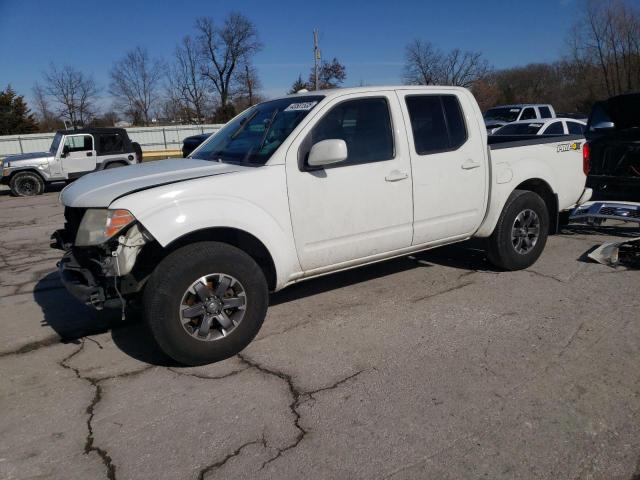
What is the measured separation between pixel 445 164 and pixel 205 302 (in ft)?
8.27

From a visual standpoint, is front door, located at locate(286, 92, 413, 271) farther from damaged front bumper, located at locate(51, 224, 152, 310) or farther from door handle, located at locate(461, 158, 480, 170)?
damaged front bumper, located at locate(51, 224, 152, 310)

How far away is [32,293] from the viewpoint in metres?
5.46

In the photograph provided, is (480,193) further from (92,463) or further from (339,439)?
(92,463)

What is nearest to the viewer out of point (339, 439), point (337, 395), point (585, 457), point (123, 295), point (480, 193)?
point (585, 457)

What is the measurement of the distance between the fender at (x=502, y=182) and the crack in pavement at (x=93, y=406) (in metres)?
3.44

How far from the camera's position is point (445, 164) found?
4.68m

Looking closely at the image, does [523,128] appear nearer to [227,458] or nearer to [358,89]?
[358,89]

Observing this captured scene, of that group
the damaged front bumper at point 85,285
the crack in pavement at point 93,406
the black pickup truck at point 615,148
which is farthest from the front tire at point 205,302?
the black pickup truck at point 615,148

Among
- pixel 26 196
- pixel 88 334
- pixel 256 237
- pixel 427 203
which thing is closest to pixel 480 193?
pixel 427 203

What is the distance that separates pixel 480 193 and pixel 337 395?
2720 millimetres

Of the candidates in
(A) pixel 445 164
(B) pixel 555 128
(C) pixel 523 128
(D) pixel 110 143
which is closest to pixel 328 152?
(A) pixel 445 164

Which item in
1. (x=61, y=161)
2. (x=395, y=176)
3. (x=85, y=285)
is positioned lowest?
(x=85, y=285)

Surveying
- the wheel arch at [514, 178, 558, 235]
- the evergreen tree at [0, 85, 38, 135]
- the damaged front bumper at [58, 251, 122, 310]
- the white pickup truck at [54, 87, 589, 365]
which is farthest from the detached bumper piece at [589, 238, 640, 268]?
the evergreen tree at [0, 85, 38, 135]

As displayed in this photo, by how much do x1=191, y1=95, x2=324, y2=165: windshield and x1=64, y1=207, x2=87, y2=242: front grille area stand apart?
118cm
